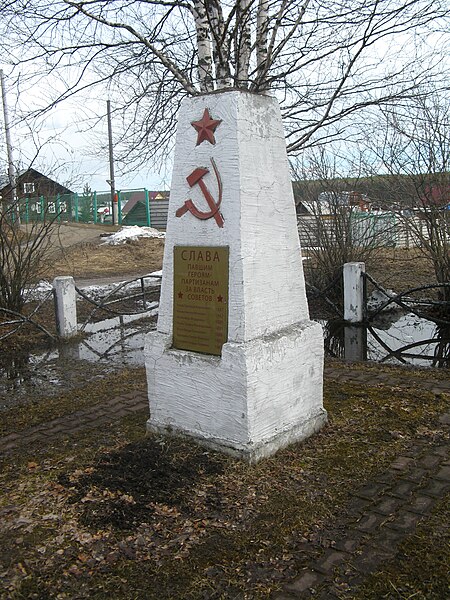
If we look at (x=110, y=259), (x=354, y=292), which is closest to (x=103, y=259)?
(x=110, y=259)

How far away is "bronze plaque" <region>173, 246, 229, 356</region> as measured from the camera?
4.06 metres

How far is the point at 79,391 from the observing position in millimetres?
6207

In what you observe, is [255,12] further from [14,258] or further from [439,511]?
[439,511]

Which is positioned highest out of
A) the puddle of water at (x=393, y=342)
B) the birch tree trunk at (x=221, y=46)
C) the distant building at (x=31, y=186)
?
the birch tree trunk at (x=221, y=46)

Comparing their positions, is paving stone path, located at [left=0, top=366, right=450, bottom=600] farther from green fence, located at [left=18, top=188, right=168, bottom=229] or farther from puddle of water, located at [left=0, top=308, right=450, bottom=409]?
green fence, located at [left=18, top=188, right=168, bottom=229]

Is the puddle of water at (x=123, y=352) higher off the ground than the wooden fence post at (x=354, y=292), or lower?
lower

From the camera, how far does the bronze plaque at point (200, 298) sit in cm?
406

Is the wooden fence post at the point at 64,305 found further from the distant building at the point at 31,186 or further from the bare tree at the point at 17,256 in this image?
the distant building at the point at 31,186

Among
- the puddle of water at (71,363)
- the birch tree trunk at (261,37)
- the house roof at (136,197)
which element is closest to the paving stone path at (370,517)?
the puddle of water at (71,363)

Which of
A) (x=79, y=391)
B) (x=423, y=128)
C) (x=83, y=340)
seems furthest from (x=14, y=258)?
(x=423, y=128)

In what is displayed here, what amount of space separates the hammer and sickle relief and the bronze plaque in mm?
207

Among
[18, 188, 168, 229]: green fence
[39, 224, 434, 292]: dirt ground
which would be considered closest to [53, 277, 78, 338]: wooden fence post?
[39, 224, 434, 292]: dirt ground

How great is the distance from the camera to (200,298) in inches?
165

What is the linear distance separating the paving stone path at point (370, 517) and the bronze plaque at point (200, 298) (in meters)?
1.26
